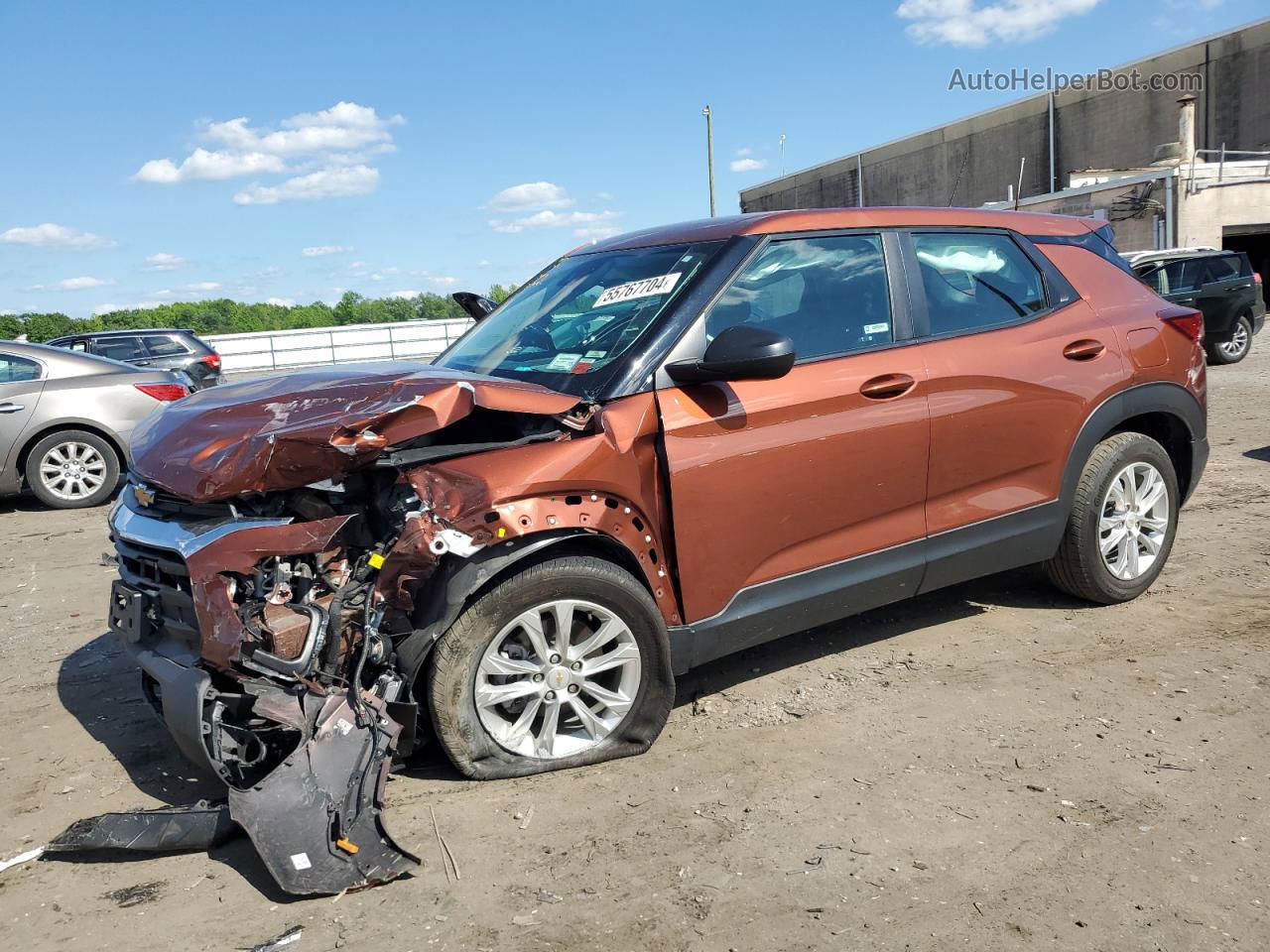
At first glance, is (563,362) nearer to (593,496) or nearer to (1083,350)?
(593,496)

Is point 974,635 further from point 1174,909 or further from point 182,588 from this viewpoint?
point 182,588

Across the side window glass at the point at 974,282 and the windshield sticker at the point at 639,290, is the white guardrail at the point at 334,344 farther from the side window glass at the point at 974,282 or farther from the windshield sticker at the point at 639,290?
the windshield sticker at the point at 639,290

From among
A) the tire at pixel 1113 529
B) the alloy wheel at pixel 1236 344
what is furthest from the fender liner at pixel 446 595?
the alloy wheel at pixel 1236 344

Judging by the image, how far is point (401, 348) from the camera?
32.5 metres

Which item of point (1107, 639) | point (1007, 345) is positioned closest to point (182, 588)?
point (1007, 345)

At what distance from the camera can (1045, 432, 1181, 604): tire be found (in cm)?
457

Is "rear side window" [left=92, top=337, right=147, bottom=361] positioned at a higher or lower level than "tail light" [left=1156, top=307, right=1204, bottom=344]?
higher

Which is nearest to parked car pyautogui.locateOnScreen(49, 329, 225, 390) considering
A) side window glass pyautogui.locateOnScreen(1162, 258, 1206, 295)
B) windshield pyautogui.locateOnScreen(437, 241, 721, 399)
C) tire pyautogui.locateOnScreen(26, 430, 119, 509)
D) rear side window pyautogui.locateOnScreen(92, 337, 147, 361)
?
rear side window pyautogui.locateOnScreen(92, 337, 147, 361)

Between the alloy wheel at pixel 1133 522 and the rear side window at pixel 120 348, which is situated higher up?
the rear side window at pixel 120 348

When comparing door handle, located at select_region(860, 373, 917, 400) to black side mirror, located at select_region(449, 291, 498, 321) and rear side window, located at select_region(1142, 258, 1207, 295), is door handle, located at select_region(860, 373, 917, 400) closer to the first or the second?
black side mirror, located at select_region(449, 291, 498, 321)

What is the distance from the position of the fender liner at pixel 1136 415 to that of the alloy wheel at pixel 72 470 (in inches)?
323

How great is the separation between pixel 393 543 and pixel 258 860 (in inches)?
40.7

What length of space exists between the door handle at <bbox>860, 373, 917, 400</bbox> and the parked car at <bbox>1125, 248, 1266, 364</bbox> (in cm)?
1341

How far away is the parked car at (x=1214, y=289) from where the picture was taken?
50.2ft
